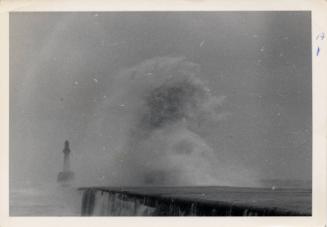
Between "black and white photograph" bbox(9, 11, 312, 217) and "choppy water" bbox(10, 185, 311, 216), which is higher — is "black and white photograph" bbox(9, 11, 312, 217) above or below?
above

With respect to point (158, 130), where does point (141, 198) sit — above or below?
below

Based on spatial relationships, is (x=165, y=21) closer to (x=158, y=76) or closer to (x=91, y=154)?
(x=158, y=76)

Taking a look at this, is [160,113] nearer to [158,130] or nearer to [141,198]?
[158,130]

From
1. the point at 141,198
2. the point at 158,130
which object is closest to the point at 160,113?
the point at 158,130

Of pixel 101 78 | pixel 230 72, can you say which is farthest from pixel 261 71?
pixel 101 78

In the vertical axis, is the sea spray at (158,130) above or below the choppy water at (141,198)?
above

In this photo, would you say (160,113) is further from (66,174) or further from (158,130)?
(66,174)

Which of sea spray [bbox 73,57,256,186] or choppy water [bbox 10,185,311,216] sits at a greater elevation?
sea spray [bbox 73,57,256,186]

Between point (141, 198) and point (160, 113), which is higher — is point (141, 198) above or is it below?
below

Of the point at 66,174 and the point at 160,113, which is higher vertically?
the point at 160,113
